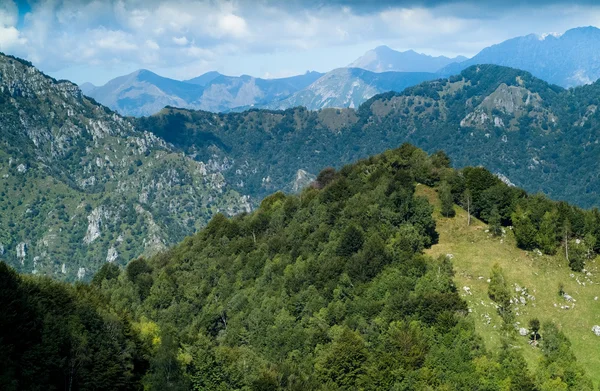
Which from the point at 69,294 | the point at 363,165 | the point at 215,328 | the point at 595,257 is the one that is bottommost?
the point at 215,328

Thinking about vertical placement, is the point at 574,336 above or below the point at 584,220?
below

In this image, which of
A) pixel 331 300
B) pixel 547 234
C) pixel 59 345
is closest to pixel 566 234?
pixel 547 234

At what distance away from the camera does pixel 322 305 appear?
96.8 meters

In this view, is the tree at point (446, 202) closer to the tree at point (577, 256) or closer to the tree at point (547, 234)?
the tree at point (547, 234)

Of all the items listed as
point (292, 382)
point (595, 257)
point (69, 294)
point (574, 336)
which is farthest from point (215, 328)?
point (595, 257)

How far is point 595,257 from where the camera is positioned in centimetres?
9800

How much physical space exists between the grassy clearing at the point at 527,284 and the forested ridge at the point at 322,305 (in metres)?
2.32

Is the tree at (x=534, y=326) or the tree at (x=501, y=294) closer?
the tree at (x=534, y=326)

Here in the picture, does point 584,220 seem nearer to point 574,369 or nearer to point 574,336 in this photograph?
point 574,336

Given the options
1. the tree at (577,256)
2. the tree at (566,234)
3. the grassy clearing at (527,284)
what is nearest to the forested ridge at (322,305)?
the tree at (577,256)

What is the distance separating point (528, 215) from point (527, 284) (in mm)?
20212

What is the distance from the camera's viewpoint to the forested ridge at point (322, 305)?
219 feet

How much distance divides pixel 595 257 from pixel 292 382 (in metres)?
63.4

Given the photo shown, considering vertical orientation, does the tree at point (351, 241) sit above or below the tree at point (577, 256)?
above
